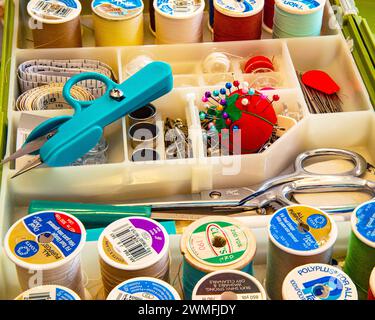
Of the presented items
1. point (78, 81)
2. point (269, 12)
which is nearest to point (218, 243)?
point (78, 81)

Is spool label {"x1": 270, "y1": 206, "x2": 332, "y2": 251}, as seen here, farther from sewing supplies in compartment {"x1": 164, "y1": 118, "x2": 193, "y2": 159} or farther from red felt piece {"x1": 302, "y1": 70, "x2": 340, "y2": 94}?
red felt piece {"x1": 302, "y1": 70, "x2": 340, "y2": 94}

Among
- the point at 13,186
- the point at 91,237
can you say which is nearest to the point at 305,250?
the point at 91,237

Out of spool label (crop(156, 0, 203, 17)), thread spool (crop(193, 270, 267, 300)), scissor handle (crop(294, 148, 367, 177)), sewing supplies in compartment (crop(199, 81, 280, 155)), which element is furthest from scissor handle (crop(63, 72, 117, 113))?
thread spool (crop(193, 270, 267, 300))

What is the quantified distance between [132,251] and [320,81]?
0.84m

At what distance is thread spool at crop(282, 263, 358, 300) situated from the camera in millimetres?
1149

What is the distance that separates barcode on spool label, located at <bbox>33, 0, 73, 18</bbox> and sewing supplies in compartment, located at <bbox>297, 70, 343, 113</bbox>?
61 centimetres

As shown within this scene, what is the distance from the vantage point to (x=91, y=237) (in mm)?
1449

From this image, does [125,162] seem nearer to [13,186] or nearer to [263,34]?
[13,186]

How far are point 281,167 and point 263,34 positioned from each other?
52 cm

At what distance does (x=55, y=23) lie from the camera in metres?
1.85

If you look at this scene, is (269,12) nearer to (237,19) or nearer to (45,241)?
(237,19)

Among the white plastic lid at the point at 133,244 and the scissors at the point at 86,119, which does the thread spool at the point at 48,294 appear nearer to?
the white plastic lid at the point at 133,244

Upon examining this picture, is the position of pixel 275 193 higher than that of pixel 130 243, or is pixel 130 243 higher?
pixel 130 243

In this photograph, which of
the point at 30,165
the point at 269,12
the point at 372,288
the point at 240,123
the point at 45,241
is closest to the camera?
the point at 372,288
